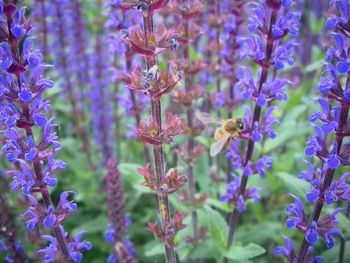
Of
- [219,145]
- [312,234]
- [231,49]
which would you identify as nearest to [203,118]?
[219,145]

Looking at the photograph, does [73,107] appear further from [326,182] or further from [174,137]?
[326,182]

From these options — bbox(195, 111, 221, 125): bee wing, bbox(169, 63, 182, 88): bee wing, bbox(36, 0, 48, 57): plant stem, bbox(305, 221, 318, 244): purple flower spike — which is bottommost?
bbox(305, 221, 318, 244): purple flower spike

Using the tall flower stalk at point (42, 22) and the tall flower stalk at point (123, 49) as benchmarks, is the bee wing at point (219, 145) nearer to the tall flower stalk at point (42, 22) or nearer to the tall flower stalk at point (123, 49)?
the tall flower stalk at point (123, 49)

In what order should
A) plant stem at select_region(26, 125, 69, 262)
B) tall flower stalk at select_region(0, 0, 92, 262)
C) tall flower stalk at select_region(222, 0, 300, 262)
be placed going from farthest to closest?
tall flower stalk at select_region(222, 0, 300, 262) → plant stem at select_region(26, 125, 69, 262) → tall flower stalk at select_region(0, 0, 92, 262)

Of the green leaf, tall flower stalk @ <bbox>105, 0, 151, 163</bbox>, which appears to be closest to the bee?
the green leaf

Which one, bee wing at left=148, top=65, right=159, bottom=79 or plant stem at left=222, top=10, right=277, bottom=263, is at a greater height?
bee wing at left=148, top=65, right=159, bottom=79

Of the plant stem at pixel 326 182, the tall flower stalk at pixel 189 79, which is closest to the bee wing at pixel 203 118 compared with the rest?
the tall flower stalk at pixel 189 79

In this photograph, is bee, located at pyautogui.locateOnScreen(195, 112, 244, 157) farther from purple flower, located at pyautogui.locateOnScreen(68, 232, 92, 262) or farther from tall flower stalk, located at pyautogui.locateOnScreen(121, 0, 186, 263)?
purple flower, located at pyautogui.locateOnScreen(68, 232, 92, 262)
